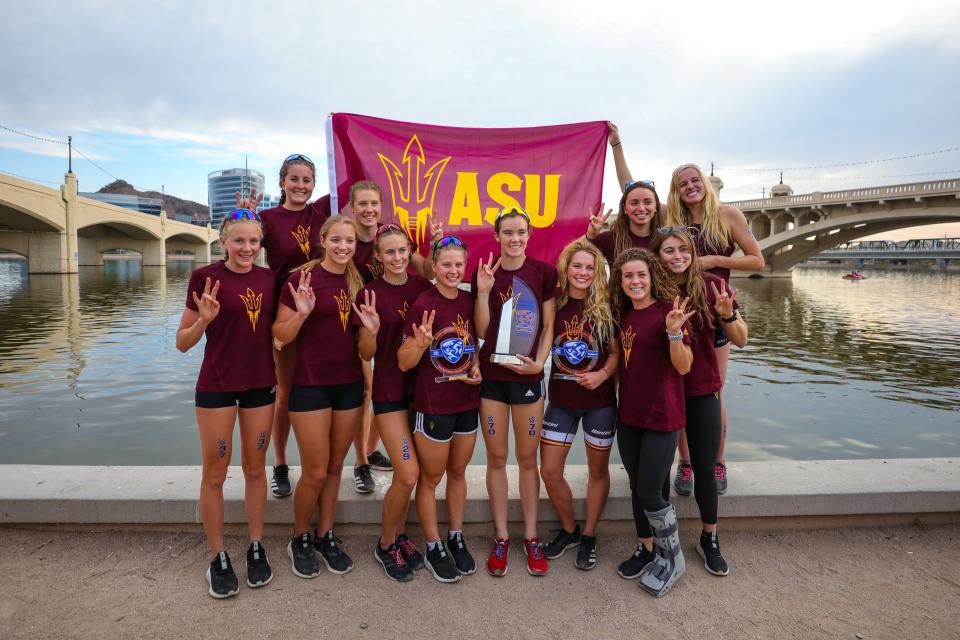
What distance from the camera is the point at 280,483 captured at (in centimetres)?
412

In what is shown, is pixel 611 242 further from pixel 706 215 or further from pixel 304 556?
pixel 304 556

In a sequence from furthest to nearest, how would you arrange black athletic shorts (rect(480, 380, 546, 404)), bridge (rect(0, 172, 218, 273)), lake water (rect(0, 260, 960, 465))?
bridge (rect(0, 172, 218, 273)) < lake water (rect(0, 260, 960, 465)) < black athletic shorts (rect(480, 380, 546, 404))

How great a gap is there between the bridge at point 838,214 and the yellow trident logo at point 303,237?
45.8 m

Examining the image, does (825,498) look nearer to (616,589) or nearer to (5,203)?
(616,589)

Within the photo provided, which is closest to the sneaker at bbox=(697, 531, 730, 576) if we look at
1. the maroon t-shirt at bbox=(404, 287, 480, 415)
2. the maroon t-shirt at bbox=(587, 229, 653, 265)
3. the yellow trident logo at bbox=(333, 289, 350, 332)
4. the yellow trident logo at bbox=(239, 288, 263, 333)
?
the maroon t-shirt at bbox=(404, 287, 480, 415)

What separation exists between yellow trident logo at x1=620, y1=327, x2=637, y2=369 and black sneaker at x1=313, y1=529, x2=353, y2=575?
2223 millimetres

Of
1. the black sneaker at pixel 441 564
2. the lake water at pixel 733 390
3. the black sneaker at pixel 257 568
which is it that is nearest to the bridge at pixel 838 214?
the lake water at pixel 733 390

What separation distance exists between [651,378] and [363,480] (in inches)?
89.1

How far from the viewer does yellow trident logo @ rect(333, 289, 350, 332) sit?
3.60m

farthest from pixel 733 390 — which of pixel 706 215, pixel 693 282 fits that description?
pixel 693 282

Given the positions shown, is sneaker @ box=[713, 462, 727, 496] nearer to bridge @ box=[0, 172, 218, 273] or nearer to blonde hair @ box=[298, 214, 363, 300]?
blonde hair @ box=[298, 214, 363, 300]

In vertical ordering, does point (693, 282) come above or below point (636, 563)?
above

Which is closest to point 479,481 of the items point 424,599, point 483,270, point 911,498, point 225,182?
point 424,599

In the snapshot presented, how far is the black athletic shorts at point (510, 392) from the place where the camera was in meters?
3.74
